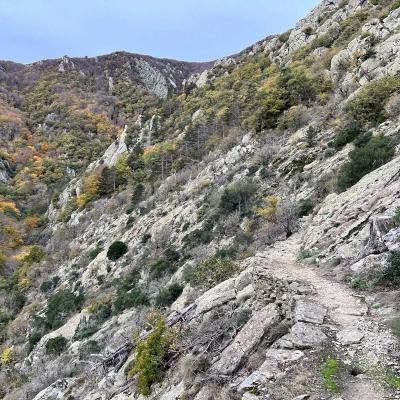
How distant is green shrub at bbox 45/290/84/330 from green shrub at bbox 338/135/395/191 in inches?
750

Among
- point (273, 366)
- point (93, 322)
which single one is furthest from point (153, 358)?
point (93, 322)

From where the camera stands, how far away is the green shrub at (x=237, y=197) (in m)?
24.1

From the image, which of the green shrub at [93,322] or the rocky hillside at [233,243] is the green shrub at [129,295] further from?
the green shrub at [93,322]

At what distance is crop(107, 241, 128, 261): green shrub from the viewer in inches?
1189

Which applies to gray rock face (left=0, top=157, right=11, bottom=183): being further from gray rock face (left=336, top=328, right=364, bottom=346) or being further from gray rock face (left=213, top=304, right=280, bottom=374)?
gray rock face (left=336, top=328, right=364, bottom=346)

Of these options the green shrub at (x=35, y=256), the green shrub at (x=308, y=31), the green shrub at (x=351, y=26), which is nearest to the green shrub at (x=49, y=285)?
the green shrub at (x=35, y=256)

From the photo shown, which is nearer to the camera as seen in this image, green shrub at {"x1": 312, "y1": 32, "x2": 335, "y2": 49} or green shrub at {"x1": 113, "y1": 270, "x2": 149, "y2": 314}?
green shrub at {"x1": 113, "y1": 270, "x2": 149, "y2": 314}

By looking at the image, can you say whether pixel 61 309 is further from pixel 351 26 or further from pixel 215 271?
pixel 351 26

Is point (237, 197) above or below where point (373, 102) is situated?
below

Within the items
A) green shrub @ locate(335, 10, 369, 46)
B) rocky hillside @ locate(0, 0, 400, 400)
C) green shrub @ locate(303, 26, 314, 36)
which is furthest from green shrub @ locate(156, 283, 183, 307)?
green shrub @ locate(303, 26, 314, 36)

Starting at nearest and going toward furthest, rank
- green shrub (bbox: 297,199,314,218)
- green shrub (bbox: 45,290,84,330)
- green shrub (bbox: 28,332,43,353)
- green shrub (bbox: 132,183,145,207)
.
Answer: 1. green shrub (bbox: 297,199,314,218)
2. green shrub (bbox: 28,332,43,353)
3. green shrub (bbox: 45,290,84,330)
4. green shrub (bbox: 132,183,145,207)

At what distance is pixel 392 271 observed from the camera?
7.80 m

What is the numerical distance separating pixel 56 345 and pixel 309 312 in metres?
18.7

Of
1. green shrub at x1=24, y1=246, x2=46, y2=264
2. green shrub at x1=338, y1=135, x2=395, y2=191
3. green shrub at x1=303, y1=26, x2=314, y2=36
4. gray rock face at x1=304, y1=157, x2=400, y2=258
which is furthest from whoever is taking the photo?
green shrub at x1=303, y1=26, x2=314, y2=36
